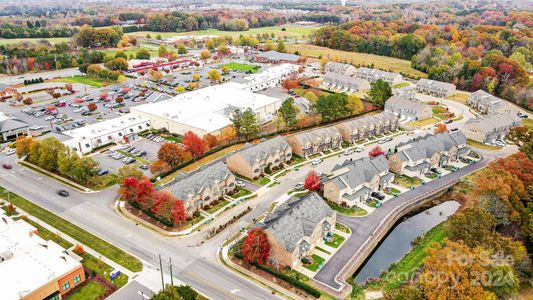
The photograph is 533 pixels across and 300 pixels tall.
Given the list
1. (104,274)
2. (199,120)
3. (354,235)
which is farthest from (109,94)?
(354,235)

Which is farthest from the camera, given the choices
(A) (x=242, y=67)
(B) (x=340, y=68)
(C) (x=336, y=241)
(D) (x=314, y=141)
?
(A) (x=242, y=67)

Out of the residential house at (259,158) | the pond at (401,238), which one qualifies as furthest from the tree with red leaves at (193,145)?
the pond at (401,238)

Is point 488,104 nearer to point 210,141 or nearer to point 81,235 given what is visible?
point 210,141

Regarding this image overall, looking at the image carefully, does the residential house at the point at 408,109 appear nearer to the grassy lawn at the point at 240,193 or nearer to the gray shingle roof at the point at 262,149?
the gray shingle roof at the point at 262,149

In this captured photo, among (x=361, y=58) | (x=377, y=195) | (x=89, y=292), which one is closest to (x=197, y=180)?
(x=89, y=292)

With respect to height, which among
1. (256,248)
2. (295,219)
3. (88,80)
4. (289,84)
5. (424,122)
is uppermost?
(295,219)

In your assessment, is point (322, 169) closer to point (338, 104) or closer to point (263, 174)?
point (263, 174)

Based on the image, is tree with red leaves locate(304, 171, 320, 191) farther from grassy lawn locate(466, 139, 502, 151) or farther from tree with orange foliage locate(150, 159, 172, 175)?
A: grassy lawn locate(466, 139, 502, 151)
